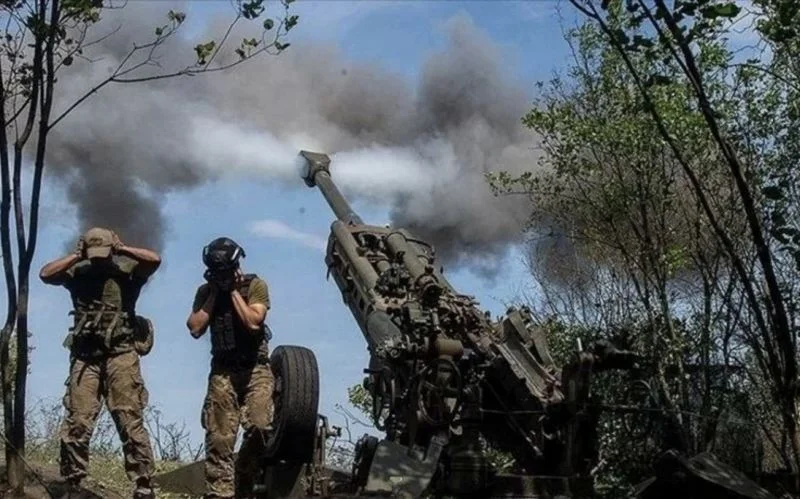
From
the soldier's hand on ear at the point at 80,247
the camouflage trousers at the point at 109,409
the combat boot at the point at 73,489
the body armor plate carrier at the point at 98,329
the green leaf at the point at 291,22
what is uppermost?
the green leaf at the point at 291,22

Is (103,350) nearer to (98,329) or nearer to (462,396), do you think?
(98,329)

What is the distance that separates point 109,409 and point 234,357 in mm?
806

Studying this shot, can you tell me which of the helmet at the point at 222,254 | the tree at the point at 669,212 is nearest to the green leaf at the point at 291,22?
the helmet at the point at 222,254

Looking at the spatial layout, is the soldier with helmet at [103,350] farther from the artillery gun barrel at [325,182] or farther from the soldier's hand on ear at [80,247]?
the artillery gun barrel at [325,182]

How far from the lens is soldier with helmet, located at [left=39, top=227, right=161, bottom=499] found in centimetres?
766

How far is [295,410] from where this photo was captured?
768 centimetres

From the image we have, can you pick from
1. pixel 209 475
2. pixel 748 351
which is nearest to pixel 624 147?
pixel 748 351

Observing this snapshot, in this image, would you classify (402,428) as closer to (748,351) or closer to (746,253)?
(746,253)

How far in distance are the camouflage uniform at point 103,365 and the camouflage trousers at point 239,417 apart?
0.40 m

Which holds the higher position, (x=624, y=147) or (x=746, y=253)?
(x=624, y=147)

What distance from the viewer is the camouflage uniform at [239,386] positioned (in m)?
7.93

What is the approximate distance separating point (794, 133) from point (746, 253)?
5.08 ft

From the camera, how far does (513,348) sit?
797 centimetres

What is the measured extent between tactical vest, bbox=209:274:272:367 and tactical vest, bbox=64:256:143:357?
0.51 metres
